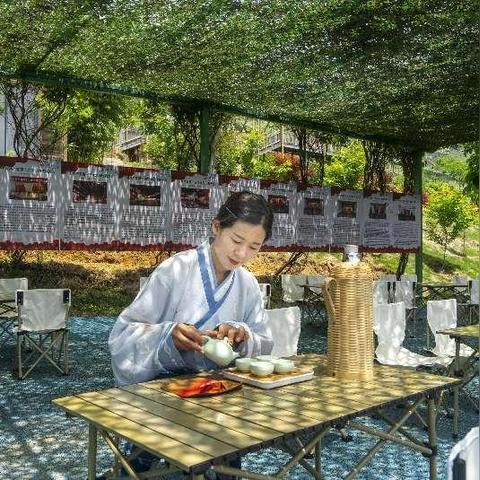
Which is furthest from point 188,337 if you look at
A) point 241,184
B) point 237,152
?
point 237,152

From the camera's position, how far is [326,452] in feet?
11.8

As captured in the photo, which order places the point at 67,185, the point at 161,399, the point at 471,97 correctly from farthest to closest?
the point at 471,97 → the point at 67,185 → the point at 161,399

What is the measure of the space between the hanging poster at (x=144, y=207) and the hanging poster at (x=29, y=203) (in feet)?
2.67

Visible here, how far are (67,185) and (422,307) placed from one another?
6548 millimetres

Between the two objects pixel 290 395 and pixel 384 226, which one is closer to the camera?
pixel 290 395

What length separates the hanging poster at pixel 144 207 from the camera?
277 inches

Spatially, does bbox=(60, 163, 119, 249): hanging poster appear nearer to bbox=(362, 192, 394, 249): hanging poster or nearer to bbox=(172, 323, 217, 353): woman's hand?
bbox=(362, 192, 394, 249): hanging poster

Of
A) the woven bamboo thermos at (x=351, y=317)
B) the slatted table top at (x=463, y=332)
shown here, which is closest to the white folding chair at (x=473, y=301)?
the slatted table top at (x=463, y=332)

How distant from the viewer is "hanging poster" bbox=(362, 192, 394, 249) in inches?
383

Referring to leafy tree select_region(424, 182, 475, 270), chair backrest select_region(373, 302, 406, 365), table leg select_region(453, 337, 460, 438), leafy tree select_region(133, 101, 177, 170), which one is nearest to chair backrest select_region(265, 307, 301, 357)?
chair backrest select_region(373, 302, 406, 365)

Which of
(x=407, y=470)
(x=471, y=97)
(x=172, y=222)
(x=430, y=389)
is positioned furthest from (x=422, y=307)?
(x=430, y=389)

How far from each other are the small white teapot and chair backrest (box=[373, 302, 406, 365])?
2673mm

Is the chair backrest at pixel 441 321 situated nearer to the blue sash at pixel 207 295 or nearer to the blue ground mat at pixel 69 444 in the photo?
the blue ground mat at pixel 69 444

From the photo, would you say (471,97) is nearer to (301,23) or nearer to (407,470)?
(301,23)
